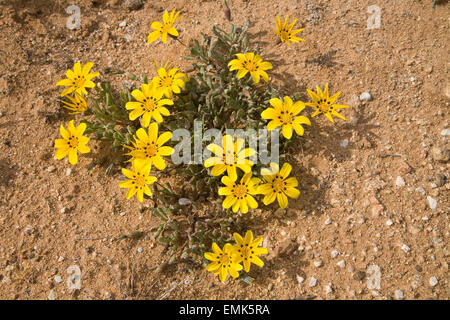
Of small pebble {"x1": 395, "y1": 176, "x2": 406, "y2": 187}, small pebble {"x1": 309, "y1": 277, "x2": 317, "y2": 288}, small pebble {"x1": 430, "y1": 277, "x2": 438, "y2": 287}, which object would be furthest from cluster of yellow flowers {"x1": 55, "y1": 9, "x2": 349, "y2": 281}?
small pebble {"x1": 430, "y1": 277, "x2": 438, "y2": 287}

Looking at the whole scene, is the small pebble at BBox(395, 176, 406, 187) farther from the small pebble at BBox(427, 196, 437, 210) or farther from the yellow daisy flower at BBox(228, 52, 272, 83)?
the yellow daisy flower at BBox(228, 52, 272, 83)

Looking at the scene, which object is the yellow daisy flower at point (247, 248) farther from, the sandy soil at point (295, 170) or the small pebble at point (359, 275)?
the small pebble at point (359, 275)

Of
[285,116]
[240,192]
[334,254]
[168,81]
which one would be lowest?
[334,254]

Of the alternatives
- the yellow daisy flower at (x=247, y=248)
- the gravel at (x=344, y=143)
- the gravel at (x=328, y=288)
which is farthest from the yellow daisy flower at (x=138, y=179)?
the gravel at (x=344, y=143)

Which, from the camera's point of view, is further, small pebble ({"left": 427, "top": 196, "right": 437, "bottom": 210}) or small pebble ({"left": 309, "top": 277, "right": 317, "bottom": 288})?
small pebble ({"left": 427, "top": 196, "right": 437, "bottom": 210})

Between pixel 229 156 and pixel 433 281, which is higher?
pixel 229 156

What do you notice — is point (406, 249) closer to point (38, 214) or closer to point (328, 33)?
point (328, 33)

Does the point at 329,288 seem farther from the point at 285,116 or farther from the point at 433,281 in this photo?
the point at 285,116

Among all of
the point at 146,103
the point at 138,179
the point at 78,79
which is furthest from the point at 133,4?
the point at 138,179
